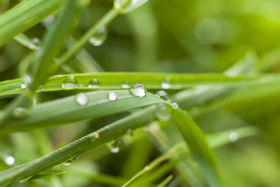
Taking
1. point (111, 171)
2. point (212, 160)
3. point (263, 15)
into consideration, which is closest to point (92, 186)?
point (111, 171)

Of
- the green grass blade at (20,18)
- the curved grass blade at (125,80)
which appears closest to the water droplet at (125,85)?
the curved grass blade at (125,80)

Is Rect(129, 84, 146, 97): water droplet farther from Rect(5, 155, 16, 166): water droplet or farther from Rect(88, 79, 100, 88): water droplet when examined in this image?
Rect(5, 155, 16, 166): water droplet

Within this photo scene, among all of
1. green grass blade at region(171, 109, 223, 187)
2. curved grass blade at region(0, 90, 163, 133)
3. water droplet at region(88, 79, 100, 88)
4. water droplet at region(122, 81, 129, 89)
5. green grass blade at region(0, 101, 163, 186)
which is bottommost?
green grass blade at region(171, 109, 223, 187)

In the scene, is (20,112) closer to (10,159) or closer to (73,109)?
(73,109)

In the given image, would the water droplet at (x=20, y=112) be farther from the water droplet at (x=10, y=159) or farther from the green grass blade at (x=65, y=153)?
the water droplet at (x=10, y=159)

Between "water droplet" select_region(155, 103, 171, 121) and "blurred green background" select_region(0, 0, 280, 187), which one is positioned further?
"blurred green background" select_region(0, 0, 280, 187)

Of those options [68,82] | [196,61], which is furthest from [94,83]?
[196,61]

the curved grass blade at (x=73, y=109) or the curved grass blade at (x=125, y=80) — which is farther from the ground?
the curved grass blade at (x=125, y=80)

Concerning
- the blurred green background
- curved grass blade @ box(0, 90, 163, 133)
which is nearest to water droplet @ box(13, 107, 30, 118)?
curved grass blade @ box(0, 90, 163, 133)
